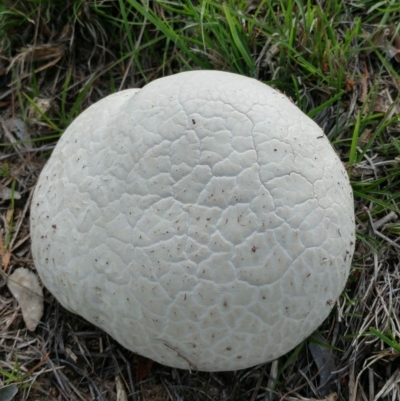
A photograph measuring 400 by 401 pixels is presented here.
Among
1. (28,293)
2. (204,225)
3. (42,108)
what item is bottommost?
(28,293)

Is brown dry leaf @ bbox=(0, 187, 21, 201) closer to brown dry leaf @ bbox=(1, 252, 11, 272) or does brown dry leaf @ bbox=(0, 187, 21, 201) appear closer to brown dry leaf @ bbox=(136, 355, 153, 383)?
brown dry leaf @ bbox=(1, 252, 11, 272)

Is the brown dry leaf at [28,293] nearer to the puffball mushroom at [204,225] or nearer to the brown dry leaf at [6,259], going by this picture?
the brown dry leaf at [6,259]

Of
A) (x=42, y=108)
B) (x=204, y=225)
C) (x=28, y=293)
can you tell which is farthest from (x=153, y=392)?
(x=42, y=108)

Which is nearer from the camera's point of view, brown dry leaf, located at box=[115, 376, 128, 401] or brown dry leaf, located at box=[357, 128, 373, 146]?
brown dry leaf, located at box=[115, 376, 128, 401]

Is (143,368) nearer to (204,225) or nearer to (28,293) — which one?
(28,293)

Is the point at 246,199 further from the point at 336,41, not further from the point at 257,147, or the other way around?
the point at 336,41

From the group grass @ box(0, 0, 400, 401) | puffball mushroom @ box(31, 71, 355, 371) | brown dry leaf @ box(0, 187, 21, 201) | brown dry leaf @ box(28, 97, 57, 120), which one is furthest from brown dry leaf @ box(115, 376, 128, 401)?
brown dry leaf @ box(28, 97, 57, 120)

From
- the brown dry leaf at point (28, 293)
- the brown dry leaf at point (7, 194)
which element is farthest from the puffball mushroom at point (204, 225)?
the brown dry leaf at point (7, 194)
